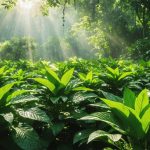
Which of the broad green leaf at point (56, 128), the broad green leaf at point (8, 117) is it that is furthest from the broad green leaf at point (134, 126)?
the broad green leaf at point (8, 117)

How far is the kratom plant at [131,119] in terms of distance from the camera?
7.10ft

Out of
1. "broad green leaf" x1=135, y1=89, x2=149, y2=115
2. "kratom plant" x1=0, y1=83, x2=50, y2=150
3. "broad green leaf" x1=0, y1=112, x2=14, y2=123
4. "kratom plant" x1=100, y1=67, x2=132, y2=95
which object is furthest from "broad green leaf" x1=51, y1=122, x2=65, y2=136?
"kratom plant" x1=100, y1=67, x2=132, y2=95

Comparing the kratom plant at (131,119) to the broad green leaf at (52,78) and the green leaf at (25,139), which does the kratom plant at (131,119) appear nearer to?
the green leaf at (25,139)

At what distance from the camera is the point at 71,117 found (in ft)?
8.96

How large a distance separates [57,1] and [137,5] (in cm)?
360

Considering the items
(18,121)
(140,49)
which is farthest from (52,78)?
(140,49)

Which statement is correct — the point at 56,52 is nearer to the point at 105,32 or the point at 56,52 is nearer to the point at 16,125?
the point at 105,32

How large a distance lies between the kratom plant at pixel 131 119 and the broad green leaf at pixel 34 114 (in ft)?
1.33

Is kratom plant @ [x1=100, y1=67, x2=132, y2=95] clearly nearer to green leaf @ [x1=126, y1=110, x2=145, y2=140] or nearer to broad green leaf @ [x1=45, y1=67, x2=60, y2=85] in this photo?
broad green leaf @ [x1=45, y1=67, x2=60, y2=85]

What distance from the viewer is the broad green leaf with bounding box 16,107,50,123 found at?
98.0 inches

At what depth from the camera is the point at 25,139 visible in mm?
2375

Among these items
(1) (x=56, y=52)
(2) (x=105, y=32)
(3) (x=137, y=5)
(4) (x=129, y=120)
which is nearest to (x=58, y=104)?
(4) (x=129, y=120)

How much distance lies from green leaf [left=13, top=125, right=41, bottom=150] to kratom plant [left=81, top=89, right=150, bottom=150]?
43 centimetres

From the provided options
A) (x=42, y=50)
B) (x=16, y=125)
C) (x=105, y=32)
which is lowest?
(x=42, y=50)
